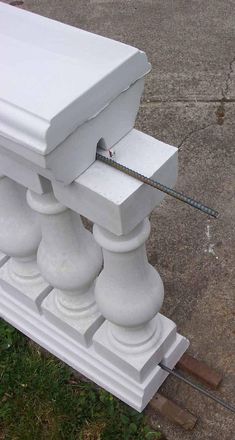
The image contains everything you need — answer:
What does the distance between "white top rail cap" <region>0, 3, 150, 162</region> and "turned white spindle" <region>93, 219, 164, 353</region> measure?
1.06 feet

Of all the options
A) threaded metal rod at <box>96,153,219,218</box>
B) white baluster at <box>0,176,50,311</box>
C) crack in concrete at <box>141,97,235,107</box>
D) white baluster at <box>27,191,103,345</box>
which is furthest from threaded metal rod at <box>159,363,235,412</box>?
crack in concrete at <box>141,97,235,107</box>

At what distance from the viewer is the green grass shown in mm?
1861

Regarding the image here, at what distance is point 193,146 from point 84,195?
1582 mm

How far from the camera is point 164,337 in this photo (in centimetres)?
180

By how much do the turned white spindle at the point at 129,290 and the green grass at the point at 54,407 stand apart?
1.02ft

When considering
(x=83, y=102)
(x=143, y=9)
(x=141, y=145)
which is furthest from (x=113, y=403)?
(x=143, y=9)

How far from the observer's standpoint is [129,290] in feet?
5.03

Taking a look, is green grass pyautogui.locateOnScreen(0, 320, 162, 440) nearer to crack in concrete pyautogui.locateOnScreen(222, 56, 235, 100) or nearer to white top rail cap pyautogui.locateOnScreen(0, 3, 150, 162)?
white top rail cap pyautogui.locateOnScreen(0, 3, 150, 162)

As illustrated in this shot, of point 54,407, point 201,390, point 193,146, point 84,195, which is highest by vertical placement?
point 84,195

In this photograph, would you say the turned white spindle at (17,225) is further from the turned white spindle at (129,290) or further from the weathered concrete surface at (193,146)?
the weathered concrete surface at (193,146)

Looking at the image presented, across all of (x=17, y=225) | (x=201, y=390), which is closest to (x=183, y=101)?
(x=17, y=225)

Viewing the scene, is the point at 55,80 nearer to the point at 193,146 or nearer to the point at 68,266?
the point at 68,266

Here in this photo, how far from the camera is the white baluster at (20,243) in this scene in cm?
170

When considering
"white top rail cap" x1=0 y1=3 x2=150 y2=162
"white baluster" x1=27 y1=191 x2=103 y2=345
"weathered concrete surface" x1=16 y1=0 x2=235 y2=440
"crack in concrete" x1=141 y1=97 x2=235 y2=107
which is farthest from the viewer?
"crack in concrete" x1=141 y1=97 x2=235 y2=107
